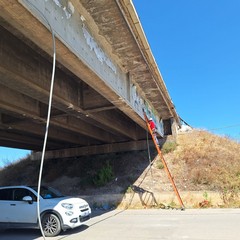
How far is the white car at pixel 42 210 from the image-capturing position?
11.0 metres

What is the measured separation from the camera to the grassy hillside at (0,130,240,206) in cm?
2049

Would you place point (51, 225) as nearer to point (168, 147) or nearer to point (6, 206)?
point (6, 206)

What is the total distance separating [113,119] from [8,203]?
807cm

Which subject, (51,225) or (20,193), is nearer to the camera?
(51,225)

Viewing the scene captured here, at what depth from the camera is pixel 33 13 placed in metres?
6.33

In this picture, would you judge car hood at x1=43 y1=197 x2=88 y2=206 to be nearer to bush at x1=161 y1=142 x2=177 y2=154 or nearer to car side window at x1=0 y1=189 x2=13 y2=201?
car side window at x1=0 y1=189 x2=13 y2=201

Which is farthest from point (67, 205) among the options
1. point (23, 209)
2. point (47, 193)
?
point (23, 209)

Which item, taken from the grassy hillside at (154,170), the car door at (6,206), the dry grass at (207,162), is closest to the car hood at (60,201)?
the car door at (6,206)

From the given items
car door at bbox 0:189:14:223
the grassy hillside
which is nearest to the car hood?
car door at bbox 0:189:14:223

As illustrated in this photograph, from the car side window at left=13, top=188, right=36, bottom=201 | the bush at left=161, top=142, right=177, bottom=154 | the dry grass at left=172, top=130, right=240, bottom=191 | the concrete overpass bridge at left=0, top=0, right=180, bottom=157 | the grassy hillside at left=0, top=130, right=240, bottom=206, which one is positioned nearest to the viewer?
the concrete overpass bridge at left=0, top=0, right=180, bottom=157

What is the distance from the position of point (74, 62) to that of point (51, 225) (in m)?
5.34

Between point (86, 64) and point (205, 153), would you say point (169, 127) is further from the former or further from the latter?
point (86, 64)

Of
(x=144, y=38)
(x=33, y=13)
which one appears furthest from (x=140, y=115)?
(x=33, y=13)

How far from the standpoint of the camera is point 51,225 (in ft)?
36.1
